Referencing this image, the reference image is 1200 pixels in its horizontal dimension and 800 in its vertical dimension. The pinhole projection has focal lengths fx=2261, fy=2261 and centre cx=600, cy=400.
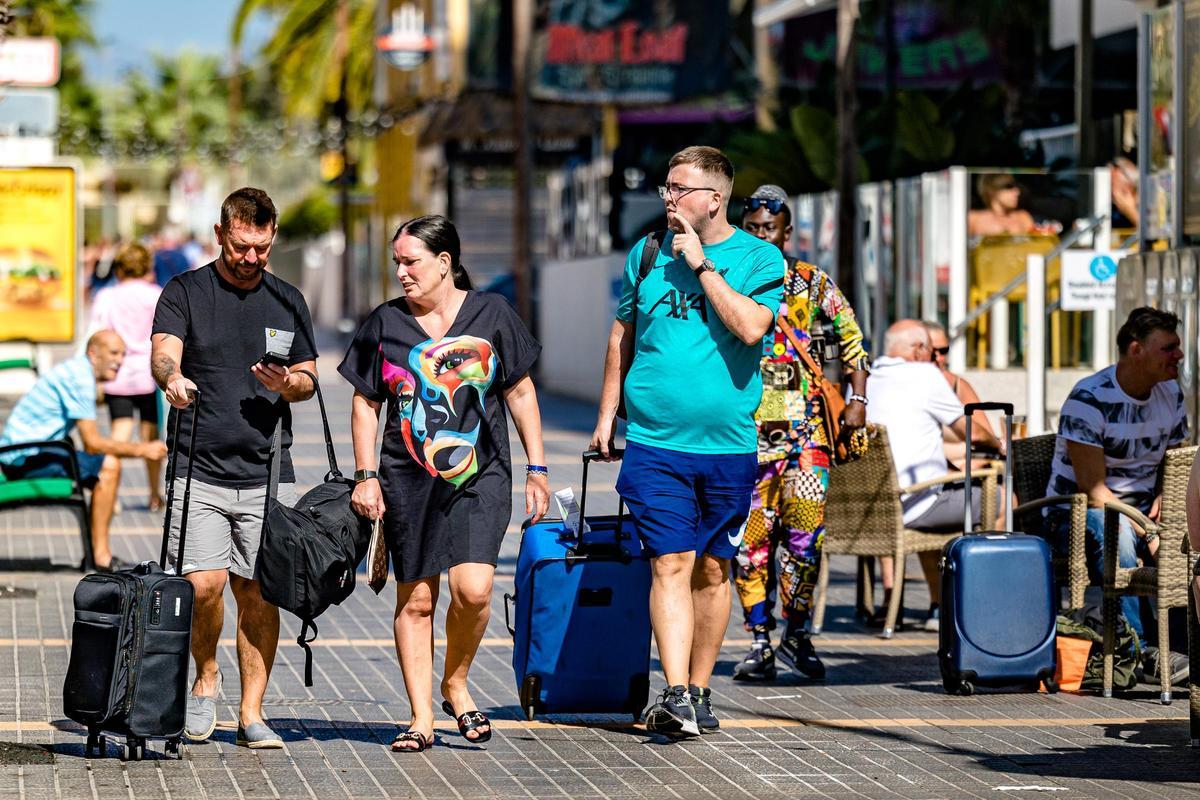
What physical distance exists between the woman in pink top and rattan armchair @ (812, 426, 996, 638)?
16.4 feet

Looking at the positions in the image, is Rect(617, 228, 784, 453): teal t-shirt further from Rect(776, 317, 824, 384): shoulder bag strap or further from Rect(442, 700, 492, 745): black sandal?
Rect(776, 317, 824, 384): shoulder bag strap

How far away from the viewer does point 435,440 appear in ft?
23.4

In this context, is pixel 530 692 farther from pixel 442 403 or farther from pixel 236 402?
pixel 236 402

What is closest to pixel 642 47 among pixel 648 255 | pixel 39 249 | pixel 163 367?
pixel 39 249

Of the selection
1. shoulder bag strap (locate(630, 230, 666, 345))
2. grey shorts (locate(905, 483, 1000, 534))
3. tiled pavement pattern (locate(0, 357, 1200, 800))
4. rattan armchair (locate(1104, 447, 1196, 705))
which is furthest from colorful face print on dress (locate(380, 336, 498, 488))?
grey shorts (locate(905, 483, 1000, 534))

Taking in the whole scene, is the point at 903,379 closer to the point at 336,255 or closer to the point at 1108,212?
the point at 1108,212

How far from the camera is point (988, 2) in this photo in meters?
27.7

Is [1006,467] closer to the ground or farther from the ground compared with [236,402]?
closer to the ground

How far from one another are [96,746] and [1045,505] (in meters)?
3.95

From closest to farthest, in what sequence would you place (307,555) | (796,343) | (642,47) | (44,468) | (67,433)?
(307,555), (796,343), (44,468), (67,433), (642,47)

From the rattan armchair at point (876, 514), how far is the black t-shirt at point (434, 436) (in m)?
3.15

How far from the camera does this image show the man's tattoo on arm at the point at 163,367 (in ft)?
23.1

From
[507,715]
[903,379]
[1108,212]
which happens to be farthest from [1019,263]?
[507,715]

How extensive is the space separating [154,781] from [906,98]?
17.0 meters
